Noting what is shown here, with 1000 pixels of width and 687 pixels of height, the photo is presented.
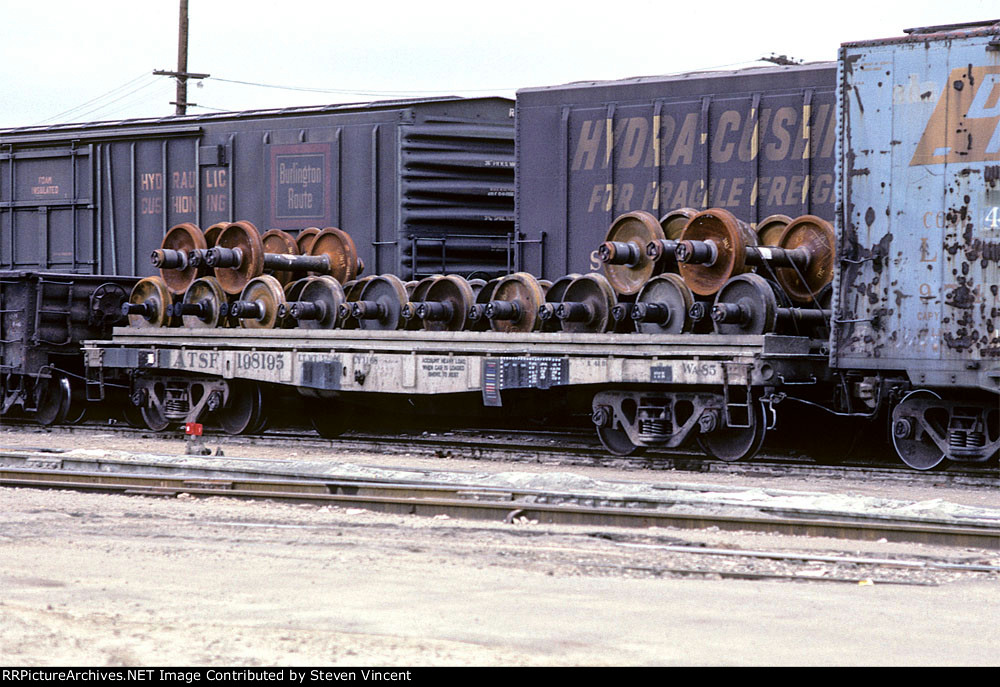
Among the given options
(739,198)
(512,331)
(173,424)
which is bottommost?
(173,424)

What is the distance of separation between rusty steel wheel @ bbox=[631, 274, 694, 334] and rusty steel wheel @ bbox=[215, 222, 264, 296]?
510 centimetres

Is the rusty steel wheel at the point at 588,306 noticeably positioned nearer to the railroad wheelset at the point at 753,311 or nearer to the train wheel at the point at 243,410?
the railroad wheelset at the point at 753,311

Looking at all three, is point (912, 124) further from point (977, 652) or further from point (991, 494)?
point (977, 652)

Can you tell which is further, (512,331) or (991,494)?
(512,331)

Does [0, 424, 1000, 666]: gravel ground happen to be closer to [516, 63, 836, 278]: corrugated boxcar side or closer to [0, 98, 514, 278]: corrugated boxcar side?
[516, 63, 836, 278]: corrugated boxcar side

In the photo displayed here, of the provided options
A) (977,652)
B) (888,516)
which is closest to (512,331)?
(888,516)

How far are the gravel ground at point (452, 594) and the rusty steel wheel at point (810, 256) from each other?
3.90 metres

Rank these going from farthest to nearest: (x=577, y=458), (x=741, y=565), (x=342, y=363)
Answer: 1. (x=342, y=363)
2. (x=577, y=458)
3. (x=741, y=565)

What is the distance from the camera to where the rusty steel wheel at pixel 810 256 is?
1400 cm

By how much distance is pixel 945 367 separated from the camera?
12727 millimetres

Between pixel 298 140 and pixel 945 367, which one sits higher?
pixel 298 140

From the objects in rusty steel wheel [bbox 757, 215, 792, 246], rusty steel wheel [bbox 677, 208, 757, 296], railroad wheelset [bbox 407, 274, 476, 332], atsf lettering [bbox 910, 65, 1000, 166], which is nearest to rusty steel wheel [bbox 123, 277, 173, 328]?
railroad wheelset [bbox 407, 274, 476, 332]

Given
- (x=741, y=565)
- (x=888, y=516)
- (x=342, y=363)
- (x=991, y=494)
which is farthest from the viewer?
(x=342, y=363)

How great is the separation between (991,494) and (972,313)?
5.31ft
